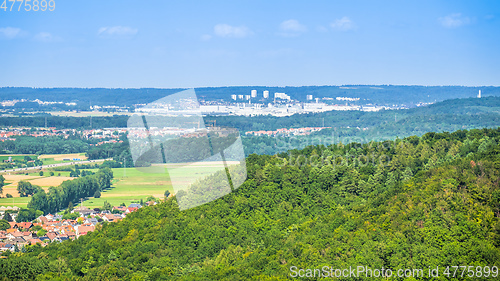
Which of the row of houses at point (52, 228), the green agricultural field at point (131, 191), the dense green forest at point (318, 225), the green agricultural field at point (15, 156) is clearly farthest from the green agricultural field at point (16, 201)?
the green agricultural field at point (15, 156)

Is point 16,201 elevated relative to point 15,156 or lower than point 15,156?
elevated

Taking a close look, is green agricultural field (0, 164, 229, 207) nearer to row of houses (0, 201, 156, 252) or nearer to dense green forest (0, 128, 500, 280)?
row of houses (0, 201, 156, 252)

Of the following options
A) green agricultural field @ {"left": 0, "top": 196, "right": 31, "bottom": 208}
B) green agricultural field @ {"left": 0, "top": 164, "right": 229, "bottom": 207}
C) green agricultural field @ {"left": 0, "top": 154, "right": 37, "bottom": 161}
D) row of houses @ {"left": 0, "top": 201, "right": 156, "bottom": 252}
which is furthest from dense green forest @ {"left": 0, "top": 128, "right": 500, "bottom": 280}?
green agricultural field @ {"left": 0, "top": 154, "right": 37, "bottom": 161}

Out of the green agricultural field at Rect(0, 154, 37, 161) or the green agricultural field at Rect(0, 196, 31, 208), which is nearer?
the green agricultural field at Rect(0, 196, 31, 208)

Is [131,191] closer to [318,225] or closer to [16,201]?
[16,201]

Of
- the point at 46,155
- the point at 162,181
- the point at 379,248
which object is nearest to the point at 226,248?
the point at 379,248

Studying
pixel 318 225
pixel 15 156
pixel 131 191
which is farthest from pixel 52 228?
pixel 15 156

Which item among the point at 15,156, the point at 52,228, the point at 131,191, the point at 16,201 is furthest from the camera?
the point at 15,156

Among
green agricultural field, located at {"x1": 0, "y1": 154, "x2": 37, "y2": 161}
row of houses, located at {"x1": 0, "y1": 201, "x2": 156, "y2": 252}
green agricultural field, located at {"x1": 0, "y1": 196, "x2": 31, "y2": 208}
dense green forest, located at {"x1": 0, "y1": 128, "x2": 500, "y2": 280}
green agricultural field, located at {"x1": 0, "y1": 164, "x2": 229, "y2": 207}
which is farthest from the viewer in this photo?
green agricultural field, located at {"x1": 0, "y1": 154, "x2": 37, "y2": 161}

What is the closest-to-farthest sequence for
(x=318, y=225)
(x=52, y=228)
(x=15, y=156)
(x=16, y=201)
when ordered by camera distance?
(x=318, y=225), (x=52, y=228), (x=16, y=201), (x=15, y=156)
